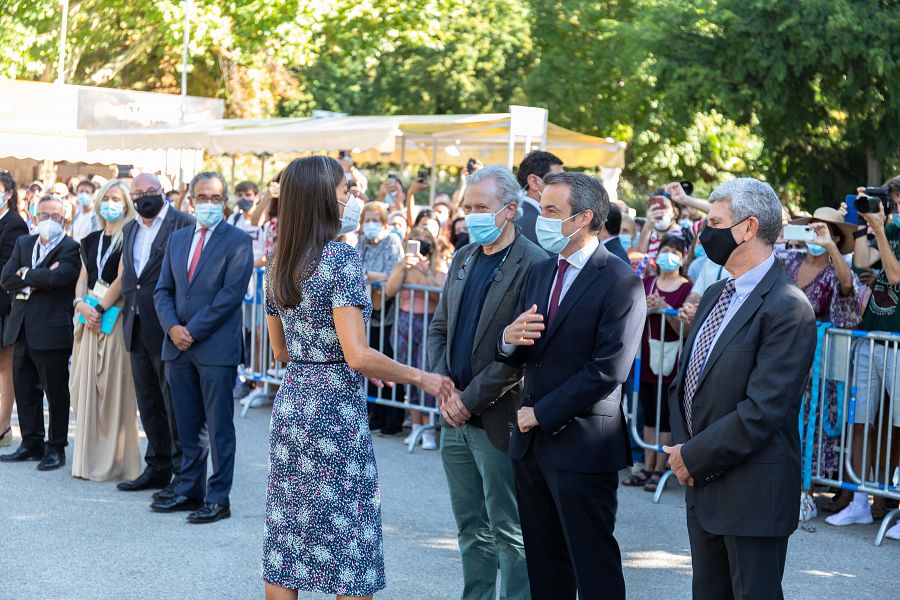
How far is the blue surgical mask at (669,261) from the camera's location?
8.41 meters

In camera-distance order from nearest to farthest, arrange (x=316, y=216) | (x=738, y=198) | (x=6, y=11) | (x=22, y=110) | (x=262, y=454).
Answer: (x=738, y=198) → (x=316, y=216) → (x=262, y=454) → (x=22, y=110) → (x=6, y=11)

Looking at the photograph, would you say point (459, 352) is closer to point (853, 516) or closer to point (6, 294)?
point (853, 516)

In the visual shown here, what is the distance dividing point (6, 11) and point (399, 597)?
98.9 ft

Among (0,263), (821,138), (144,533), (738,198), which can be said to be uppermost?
(821,138)

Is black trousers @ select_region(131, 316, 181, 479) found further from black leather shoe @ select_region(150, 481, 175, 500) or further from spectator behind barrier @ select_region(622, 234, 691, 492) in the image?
spectator behind barrier @ select_region(622, 234, 691, 492)

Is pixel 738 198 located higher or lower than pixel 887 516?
higher

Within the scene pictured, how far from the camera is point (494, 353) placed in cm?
500

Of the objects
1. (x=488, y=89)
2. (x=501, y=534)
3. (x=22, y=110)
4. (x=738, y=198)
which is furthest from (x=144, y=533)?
(x=488, y=89)

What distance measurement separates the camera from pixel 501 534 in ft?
16.4

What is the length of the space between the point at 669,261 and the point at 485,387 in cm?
386

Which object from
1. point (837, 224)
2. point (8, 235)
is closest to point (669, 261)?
point (837, 224)

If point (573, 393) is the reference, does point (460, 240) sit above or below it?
above

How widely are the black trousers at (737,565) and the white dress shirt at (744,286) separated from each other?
0.63 m

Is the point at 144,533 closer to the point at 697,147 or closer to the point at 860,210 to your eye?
the point at 860,210
